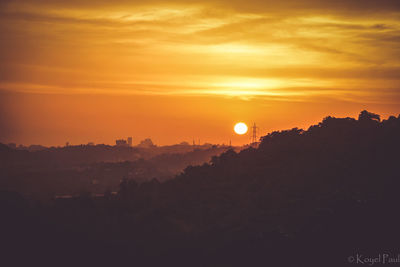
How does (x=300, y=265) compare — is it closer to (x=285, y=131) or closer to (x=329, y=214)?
(x=329, y=214)

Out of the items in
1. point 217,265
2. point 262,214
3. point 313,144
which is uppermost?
point 313,144

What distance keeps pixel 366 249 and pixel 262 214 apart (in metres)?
15.9

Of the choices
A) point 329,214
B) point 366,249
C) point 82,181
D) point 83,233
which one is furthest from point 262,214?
point 82,181

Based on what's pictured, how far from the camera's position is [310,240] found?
68.4m

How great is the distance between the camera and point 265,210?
78.9 m

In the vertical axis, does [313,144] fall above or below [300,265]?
above

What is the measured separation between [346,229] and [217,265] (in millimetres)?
15096

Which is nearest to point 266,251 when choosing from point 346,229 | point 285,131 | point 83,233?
point 346,229

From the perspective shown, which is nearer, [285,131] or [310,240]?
[310,240]

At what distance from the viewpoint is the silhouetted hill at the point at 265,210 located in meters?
68.2

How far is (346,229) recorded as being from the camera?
68.8 m

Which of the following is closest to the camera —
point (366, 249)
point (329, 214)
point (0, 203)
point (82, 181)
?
point (366, 249)

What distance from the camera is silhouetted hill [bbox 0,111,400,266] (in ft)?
224

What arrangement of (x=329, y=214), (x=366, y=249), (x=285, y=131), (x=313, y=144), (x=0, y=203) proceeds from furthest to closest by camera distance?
(x=285, y=131) → (x=313, y=144) → (x=0, y=203) → (x=329, y=214) → (x=366, y=249)
